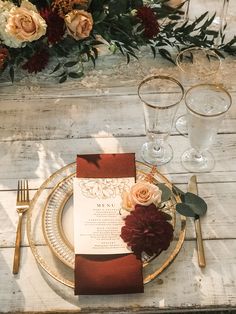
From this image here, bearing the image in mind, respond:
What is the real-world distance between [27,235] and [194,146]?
42cm

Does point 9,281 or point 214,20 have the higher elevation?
point 214,20

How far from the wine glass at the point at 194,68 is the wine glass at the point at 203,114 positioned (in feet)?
0.16

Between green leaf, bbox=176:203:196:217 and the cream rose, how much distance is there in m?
0.51

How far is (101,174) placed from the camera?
3.39 ft

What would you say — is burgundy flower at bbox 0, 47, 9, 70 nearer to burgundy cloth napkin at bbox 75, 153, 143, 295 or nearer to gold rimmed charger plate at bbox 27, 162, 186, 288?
gold rimmed charger plate at bbox 27, 162, 186, 288

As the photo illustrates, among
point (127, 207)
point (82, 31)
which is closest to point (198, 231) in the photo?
point (127, 207)

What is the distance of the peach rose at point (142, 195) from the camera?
0.91m

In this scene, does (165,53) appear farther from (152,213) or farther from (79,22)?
(152,213)

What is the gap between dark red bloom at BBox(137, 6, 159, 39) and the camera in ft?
4.04

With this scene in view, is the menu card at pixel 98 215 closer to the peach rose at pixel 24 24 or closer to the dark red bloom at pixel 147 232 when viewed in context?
the dark red bloom at pixel 147 232

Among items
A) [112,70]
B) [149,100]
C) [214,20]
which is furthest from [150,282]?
[214,20]

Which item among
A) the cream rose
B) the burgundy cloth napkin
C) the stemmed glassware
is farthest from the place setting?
the stemmed glassware

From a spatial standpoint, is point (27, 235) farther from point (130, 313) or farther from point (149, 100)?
point (149, 100)

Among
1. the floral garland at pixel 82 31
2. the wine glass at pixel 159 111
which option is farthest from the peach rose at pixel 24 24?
the wine glass at pixel 159 111
